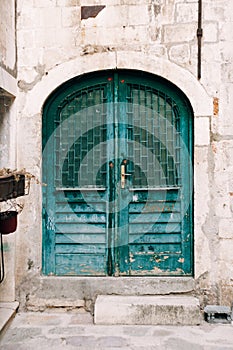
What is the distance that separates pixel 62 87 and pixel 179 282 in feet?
7.26

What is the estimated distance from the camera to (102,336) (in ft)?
11.5

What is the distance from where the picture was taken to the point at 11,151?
411 centimetres

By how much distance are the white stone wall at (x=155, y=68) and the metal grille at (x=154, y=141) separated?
0.76ft

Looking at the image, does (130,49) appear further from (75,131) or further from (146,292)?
(146,292)

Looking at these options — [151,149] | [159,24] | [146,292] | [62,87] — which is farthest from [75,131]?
[146,292]

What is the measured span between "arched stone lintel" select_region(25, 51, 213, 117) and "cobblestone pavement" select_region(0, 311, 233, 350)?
1959 mm

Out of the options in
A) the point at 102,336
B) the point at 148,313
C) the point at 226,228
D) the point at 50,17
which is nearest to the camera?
the point at 102,336

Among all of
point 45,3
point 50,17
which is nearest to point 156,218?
point 50,17

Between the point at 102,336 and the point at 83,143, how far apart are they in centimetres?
181

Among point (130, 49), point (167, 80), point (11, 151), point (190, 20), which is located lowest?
point (11, 151)

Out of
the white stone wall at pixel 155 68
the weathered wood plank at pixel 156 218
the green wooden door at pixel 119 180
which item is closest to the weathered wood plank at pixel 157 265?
the green wooden door at pixel 119 180

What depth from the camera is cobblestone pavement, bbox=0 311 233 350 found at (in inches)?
130

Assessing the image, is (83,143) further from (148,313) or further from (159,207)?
(148,313)

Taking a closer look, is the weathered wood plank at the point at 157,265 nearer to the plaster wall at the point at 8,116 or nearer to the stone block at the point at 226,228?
the stone block at the point at 226,228
